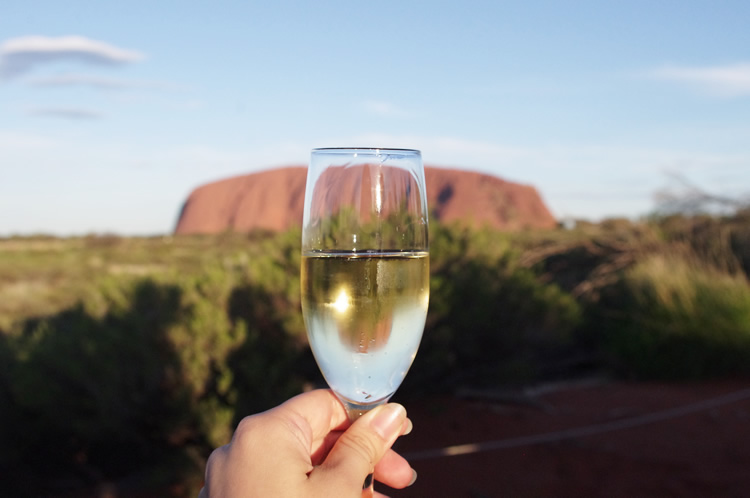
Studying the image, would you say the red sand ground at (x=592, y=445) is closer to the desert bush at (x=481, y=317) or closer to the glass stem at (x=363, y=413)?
the desert bush at (x=481, y=317)

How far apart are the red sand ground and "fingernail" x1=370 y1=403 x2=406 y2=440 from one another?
320 cm

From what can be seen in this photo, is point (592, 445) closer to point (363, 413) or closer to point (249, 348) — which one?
point (249, 348)

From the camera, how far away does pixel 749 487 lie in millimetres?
4461

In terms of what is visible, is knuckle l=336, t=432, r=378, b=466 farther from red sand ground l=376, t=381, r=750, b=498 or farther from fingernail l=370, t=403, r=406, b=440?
red sand ground l=376, t=381, r=750, b=498

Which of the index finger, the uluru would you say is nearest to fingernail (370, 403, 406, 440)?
the index finger

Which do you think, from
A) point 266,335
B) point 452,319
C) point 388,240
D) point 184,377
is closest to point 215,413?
point 184,377

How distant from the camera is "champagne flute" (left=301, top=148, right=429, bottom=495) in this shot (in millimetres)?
1383

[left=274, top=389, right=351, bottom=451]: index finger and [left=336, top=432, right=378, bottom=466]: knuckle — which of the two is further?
A: [left=274, top=389, right=351, bottom=451]: index finger

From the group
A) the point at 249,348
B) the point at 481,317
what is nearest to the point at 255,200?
the point at 481,317

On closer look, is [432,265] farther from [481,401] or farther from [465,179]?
[465,179]

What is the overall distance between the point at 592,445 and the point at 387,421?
4297mm

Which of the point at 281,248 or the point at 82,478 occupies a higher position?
the point at 281,248

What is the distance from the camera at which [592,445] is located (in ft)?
17.1

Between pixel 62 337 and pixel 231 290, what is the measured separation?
4.54 feet
